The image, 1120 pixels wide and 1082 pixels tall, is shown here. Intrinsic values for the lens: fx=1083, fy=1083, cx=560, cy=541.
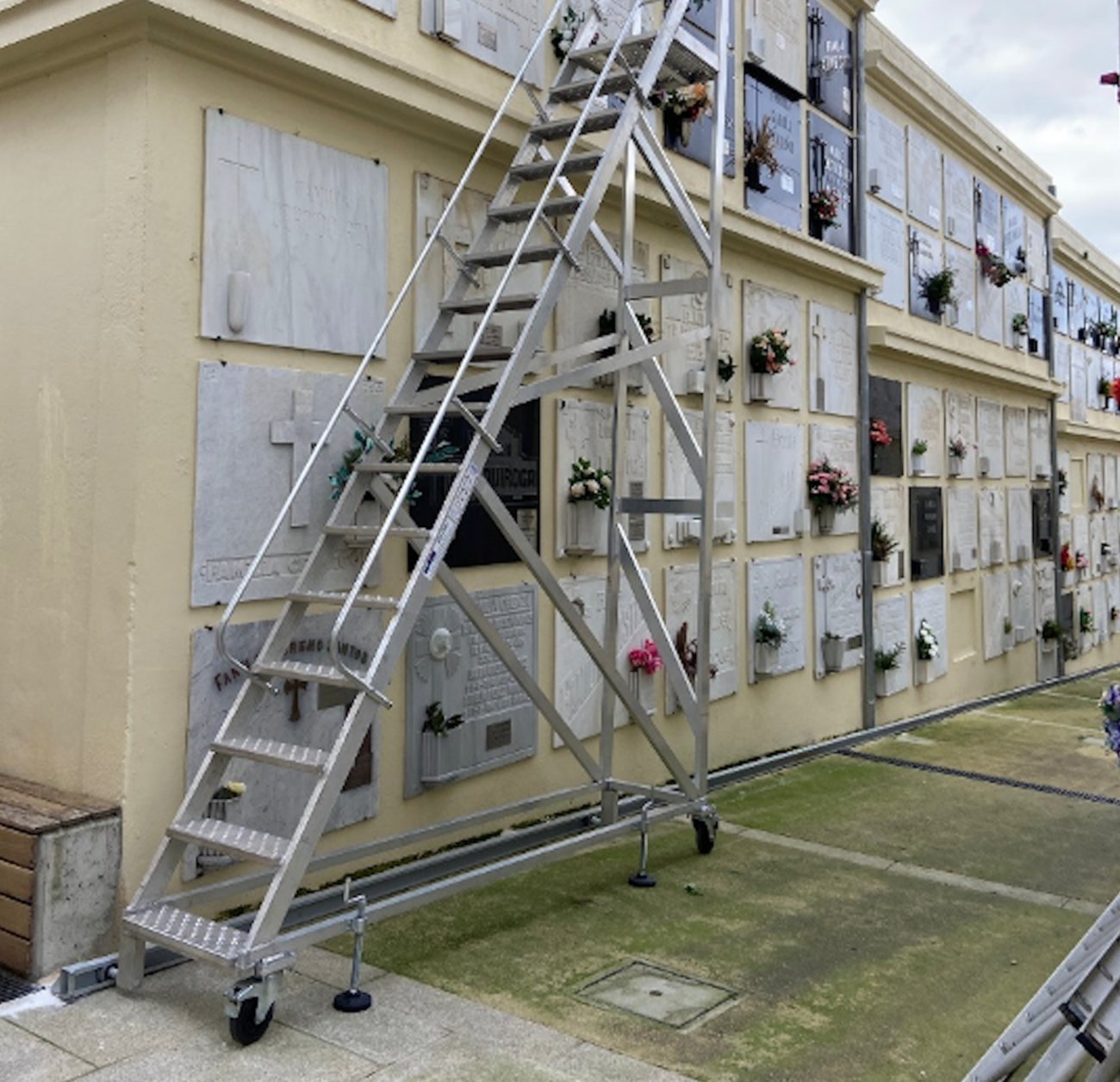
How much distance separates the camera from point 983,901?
5.19 metres

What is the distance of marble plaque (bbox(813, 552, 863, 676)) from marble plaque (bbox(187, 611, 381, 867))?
481 cm

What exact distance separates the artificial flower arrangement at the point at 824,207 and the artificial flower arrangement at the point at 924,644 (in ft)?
13.2

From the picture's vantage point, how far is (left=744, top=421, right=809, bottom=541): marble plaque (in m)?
8.26

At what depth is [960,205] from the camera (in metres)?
12.9

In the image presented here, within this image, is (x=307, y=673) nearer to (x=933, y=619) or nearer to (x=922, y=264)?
(x=933, y=619)

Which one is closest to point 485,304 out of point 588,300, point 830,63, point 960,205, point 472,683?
point 588,300

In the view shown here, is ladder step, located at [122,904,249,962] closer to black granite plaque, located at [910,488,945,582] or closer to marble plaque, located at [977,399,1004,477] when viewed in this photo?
black granite plaque, located at [910,488,945,582]

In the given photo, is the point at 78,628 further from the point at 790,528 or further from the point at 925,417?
the point at 925,417

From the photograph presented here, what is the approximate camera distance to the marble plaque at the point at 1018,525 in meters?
13.4

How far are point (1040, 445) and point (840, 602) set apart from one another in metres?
6.98

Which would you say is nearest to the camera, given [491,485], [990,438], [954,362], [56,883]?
[56,883]

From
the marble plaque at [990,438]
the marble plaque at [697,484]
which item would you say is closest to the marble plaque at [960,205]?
the marble plaque at [990,438]

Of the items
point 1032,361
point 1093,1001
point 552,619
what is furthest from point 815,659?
point 1032,361

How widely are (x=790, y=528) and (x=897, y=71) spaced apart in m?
5.50
